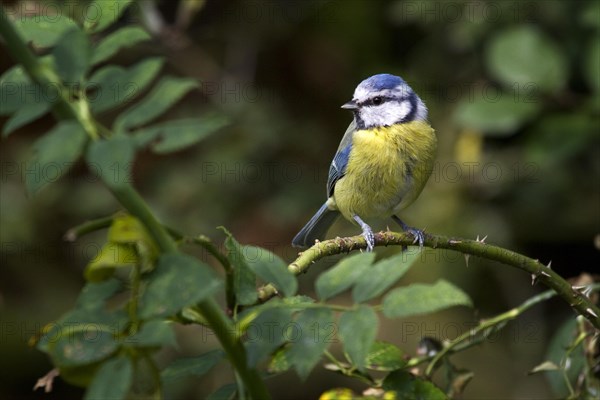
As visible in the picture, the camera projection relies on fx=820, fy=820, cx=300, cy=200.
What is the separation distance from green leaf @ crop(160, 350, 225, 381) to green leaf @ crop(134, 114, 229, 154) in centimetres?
31

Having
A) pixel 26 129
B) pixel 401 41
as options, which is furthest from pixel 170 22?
pixel 401 41

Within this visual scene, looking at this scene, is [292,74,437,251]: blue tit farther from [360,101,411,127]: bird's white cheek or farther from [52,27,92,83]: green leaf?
[52,27,92,83]: green leaf

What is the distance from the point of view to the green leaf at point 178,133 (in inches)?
27.0

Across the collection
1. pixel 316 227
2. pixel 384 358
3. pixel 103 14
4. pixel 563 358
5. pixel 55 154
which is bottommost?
pixel 316 227

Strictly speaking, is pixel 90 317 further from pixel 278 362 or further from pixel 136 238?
pixel 278 362

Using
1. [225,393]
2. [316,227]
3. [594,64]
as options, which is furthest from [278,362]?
[594,64]

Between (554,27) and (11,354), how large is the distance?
310 centimetres

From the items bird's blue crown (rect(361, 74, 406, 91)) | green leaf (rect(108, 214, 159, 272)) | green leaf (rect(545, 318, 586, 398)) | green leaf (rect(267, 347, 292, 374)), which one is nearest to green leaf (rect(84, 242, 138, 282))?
green leaf (rect(108, 214, 159, 272))

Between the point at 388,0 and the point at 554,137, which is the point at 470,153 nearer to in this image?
the point at 554,137

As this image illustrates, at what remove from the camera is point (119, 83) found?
771 mm

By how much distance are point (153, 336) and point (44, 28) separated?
0.42 meters

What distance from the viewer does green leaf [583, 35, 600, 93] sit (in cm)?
328

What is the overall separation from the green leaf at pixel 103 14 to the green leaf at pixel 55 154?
269 millimetres

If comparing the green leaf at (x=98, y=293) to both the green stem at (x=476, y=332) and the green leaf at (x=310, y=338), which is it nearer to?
the green leaf at (x=310, y=338)
